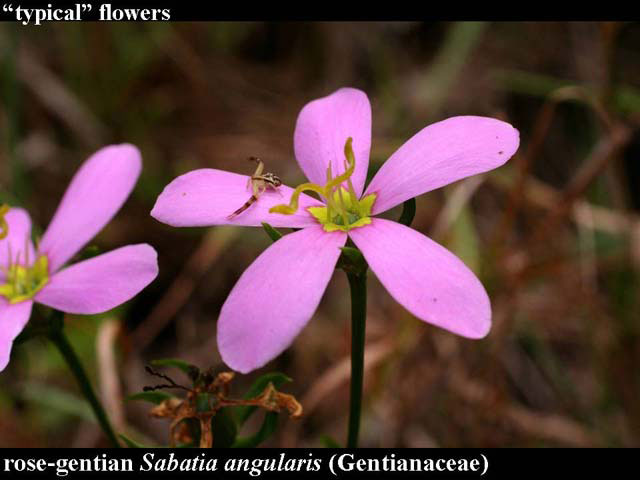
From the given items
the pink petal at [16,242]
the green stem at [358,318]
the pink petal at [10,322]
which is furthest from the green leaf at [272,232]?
the pink petal at [16,242]

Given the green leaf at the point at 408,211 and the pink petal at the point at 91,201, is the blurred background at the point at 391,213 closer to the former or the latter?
the pink petal at the point at 91,201

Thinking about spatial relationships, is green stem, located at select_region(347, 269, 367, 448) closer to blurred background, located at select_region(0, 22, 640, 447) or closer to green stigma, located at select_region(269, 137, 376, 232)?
green stigma, located at select_region(269, 137, 376, 232)

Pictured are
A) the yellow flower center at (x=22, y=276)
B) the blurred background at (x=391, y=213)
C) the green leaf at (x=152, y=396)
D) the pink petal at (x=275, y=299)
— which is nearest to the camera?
the pink petal at (x=275, y=299)

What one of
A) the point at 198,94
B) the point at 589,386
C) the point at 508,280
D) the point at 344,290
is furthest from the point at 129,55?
the point at 589,386

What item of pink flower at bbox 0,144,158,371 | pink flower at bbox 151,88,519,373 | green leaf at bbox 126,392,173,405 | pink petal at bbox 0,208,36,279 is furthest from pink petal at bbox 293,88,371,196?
Result: pink petal at bbox 0,208,36,279

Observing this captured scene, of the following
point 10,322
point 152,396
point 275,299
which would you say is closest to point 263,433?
point 152,396
